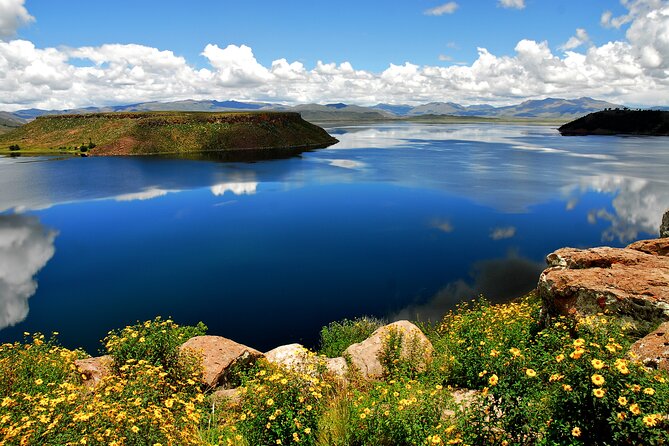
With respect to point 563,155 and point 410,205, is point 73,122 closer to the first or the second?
point 410,205

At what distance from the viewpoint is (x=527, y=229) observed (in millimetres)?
43844

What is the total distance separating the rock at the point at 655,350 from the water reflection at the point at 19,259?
31.6m

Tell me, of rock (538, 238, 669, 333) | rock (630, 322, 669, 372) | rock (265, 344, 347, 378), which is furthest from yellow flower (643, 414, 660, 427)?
rock (538, 238, 669, 333)

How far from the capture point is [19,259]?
3544cm

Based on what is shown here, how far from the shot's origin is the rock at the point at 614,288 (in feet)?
44.9

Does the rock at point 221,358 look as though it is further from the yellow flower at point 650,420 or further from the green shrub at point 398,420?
the yellow flower at point 650,420

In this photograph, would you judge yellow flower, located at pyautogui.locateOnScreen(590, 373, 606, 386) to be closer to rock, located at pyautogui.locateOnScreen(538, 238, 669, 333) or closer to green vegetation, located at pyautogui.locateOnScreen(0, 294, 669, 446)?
green vegetation, located at pyautogui.locateOnScreen(0, 294, 669, 446)

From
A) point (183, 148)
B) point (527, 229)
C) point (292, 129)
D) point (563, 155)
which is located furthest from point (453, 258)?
point (292, 129)

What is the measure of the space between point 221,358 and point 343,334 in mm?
8539

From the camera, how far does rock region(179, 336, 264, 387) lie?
15.1 meters

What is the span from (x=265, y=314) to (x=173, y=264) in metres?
12.8

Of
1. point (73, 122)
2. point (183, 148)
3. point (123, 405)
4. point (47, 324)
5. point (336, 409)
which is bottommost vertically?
point (47, 324)

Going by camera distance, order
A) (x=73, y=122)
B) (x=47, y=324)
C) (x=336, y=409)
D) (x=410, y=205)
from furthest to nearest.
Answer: (x=73, y=122)
(x=410, y=205)
(x=47, y=324)
(x=336, y=409)

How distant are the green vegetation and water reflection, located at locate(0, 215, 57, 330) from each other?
16.5 meters
